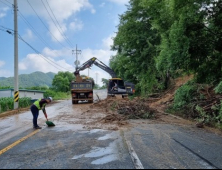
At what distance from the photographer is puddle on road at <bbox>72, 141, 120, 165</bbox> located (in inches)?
226

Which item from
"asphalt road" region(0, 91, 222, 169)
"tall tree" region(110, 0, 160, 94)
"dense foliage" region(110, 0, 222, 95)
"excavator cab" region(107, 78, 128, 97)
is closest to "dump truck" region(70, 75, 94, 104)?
"excavator cab" region(107, 78, 128, 97)

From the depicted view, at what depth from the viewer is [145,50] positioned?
2309 centimetres

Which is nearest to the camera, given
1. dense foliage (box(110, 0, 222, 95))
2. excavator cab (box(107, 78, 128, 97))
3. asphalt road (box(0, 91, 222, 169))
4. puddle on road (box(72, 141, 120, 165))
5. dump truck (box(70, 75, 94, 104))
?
asphalt road (box(0, 91, 222, 169))

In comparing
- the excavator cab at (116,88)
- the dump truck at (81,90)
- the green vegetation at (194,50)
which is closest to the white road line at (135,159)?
the green vegetation at (194,50)

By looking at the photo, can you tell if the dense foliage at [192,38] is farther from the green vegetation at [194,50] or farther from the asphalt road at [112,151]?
the asphalt road at [112,151]

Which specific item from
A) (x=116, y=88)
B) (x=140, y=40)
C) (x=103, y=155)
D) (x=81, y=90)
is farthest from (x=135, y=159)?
(x=116, y=88)

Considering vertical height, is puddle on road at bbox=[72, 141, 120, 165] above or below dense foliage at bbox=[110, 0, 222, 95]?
below

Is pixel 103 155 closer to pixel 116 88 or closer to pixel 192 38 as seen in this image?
pixel 192 38

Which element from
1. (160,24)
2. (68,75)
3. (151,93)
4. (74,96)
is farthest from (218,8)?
(68,75)

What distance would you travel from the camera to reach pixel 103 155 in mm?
6195

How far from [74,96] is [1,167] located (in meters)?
22.9

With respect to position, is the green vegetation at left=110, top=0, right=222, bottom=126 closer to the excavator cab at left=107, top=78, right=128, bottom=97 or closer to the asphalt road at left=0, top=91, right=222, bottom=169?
the asphalt road at left=0, top=91, right=222, bottom=169

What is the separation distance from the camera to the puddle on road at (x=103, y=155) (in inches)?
226

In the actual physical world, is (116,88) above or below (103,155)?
above
